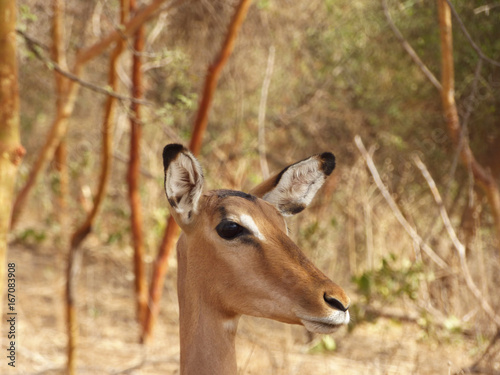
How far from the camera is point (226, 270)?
297 cm

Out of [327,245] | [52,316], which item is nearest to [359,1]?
[327,245]

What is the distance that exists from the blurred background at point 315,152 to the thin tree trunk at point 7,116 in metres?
2.67

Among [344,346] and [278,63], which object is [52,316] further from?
[278,63]

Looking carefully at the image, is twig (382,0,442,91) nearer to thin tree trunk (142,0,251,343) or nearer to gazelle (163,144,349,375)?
thin tree trunk (142,0,251,343)

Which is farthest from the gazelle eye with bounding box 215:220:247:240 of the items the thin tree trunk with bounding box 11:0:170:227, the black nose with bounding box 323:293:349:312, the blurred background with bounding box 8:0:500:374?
the blurred background with bounding box 8:0:500:374

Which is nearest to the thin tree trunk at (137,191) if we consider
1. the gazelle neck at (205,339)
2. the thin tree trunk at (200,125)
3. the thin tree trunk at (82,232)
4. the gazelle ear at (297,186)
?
the thin tree trunk at (200,125)

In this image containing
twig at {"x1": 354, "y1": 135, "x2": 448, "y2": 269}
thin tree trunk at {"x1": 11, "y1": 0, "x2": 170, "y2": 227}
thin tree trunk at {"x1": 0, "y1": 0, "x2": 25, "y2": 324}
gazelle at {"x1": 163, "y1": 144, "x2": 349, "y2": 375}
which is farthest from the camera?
thin tree trunk at {"x1": 11, "y1": 0, "x2": 170, "y2": 227}

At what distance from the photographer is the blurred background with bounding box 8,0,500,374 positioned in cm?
721

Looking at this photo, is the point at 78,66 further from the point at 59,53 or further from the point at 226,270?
the point at 226,270

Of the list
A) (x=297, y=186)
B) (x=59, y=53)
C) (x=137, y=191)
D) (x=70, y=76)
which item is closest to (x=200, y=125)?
(x=137, y=191)

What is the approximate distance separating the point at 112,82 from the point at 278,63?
5274mm

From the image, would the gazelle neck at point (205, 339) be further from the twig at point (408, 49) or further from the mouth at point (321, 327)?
the twig at point (408, 49)

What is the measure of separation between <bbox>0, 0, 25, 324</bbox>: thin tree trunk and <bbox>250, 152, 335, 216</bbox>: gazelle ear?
5.22 ft

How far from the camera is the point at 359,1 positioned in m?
9.66
